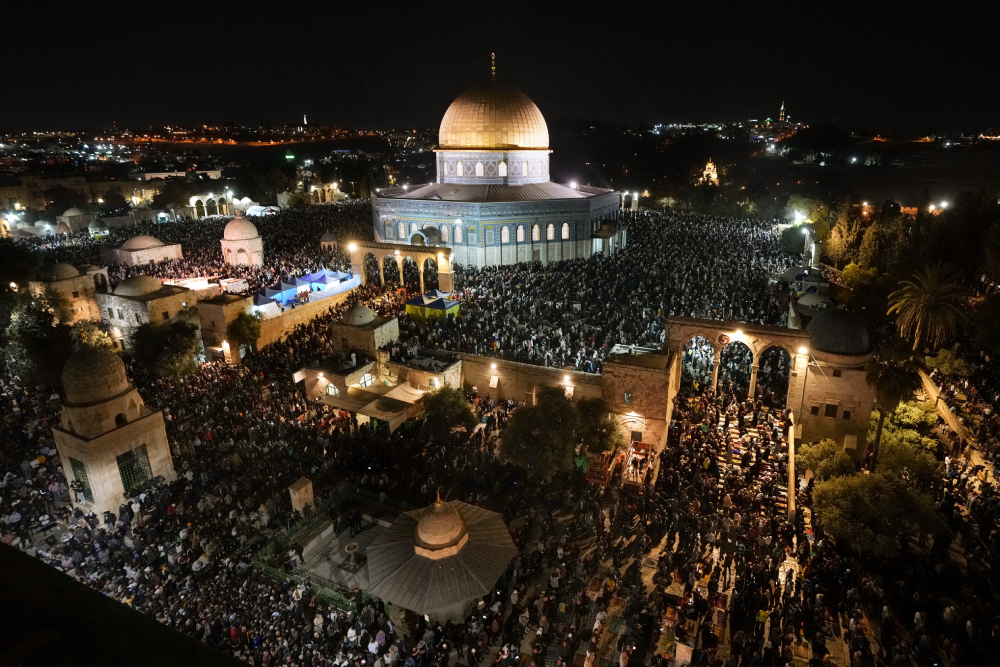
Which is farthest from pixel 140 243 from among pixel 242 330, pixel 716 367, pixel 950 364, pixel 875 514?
pixel 950 364

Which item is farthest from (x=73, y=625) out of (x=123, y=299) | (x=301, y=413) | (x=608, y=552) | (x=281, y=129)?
(x=281, y=129)

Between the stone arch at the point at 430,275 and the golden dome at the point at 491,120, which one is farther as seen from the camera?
the golden dome at the point at 491,120

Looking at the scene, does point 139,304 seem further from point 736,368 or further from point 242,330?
point 736,368

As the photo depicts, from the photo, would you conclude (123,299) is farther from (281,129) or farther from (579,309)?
(281,129)

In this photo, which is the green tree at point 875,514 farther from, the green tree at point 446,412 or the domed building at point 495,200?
the domed building at point 495,200

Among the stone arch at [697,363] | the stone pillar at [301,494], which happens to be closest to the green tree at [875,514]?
the stone arch at [697,363]

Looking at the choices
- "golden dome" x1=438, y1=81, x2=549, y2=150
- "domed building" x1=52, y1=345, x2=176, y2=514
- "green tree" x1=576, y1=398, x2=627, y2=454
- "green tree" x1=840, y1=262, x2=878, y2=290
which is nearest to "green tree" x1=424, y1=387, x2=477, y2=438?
"green tree" x1=576, y1=398, x2=627, y2=454
